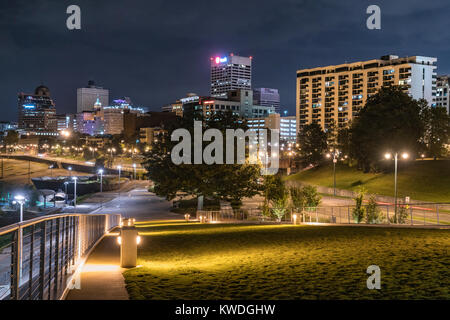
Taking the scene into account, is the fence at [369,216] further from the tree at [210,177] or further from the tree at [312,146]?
the tree at [312,146]

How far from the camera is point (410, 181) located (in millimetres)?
66812

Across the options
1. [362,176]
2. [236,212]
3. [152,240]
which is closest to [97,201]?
[236,212]

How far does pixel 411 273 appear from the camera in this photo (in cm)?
976

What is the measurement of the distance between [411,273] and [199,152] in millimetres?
36017

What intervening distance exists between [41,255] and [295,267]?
20.7 feet

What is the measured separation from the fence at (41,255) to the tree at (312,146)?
320 ft

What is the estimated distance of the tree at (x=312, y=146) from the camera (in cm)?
10719

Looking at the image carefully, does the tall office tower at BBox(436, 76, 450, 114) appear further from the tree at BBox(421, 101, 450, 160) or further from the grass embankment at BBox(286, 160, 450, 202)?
the grass embankment at BBox(286, 160, 450, 202)

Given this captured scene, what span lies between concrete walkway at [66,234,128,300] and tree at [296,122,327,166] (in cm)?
9646

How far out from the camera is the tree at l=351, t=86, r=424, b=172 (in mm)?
75562

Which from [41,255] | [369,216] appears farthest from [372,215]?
[41,255]

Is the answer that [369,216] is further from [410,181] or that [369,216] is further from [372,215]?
[410,181]

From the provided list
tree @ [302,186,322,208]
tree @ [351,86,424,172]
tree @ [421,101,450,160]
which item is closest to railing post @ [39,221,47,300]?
tree @ [302,186,322,208]

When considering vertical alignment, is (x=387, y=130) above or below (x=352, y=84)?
below
